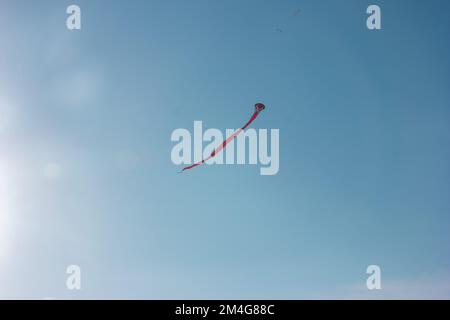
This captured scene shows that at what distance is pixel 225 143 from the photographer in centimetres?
2744
